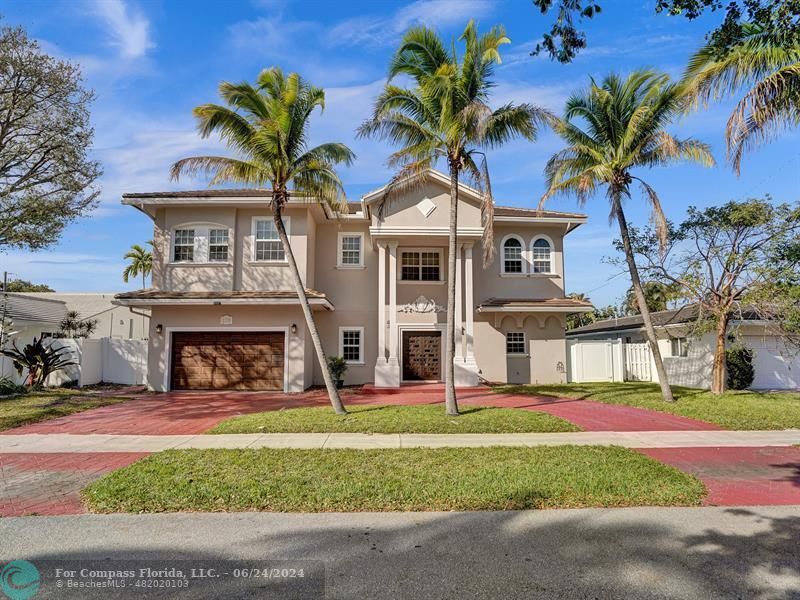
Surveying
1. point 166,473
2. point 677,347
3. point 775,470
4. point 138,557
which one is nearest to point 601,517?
point 775,470

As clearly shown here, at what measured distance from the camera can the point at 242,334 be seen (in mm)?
18141

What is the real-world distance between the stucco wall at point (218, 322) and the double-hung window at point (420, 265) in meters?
5.04

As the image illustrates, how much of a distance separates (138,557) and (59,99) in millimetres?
18592

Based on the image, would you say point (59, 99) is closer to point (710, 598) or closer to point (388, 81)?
point (388, 81)

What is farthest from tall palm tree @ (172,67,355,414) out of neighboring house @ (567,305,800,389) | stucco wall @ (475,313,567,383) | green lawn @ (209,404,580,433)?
neighboring house @ (567,305,800,389)

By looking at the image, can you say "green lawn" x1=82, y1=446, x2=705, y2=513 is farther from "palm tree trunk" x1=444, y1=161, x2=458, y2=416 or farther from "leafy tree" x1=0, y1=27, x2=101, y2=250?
"leafy tree" x1=0, y1=27, x2=101, y2=250

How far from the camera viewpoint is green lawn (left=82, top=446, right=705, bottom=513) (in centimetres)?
589

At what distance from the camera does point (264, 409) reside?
13.6 metres

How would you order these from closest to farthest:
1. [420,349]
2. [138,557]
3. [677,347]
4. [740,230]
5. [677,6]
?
[138,557], [677,6], [740,230], [420,349], [677,347]

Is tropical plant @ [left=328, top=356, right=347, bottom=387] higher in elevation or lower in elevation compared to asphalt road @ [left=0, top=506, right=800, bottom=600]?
higher

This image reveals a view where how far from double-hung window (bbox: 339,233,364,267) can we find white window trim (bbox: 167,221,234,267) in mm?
4491

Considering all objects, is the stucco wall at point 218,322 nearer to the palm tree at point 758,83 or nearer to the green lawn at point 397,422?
the green lawn at point 397,422

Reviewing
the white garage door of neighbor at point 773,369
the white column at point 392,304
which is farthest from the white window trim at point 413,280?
the white garage door of neighbor at point 773,369

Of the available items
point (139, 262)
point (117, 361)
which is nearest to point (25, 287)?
point (139, 262)
